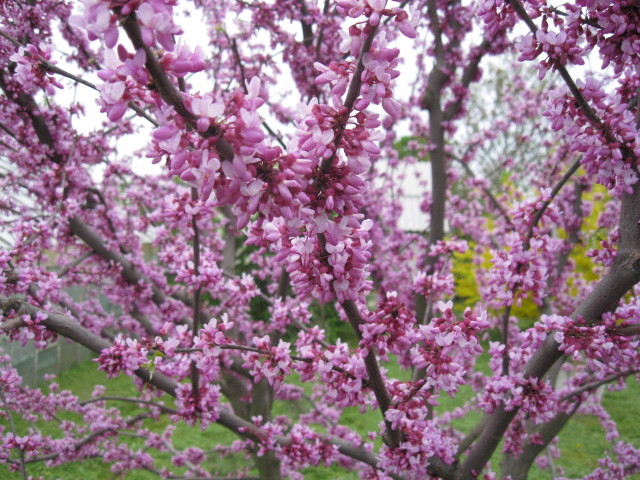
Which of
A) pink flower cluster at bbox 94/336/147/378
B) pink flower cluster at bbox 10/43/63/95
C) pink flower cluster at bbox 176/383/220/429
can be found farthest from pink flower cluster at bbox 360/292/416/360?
pink flower cluster at bbox 10/43/63/95

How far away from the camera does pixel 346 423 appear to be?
7.62m

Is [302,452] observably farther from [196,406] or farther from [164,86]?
[164,86]

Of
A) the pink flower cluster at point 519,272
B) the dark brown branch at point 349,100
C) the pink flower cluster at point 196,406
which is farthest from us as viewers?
the pink flower cluster at point 196,406

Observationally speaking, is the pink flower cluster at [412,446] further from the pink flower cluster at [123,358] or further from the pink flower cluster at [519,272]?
the pink flower cluster at [123,358]

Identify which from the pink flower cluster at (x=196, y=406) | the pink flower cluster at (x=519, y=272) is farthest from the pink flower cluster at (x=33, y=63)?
the pink flower cluster at (x=519, y=272)

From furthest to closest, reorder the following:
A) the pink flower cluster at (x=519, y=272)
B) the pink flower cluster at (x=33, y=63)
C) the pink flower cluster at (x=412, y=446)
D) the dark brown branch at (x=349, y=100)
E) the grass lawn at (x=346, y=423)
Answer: the grass lawn at (x=346, y=423), the pink flower cluster at (x=519, y=272), the pink flower cluster at (x=412, y=446), the pink flower cluster at (x=33, y=63), the dark brown branch at (x=349, y=100)

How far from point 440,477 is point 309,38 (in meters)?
3.70

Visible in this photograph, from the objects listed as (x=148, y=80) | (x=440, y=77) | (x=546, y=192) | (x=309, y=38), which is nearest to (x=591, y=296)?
(x=546, y=192)

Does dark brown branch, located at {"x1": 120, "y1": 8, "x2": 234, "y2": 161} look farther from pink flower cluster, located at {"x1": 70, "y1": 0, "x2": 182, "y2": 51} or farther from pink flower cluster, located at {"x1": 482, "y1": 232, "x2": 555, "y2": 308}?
pink flower cluster, located at {"x1": 482, "y1": 232, "x2": 555, "y2": 308}

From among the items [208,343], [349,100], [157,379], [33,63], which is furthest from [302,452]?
[33,63]

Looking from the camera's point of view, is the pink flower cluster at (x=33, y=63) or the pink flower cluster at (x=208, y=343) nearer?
the pink flower cluster at (x=33, y=63)

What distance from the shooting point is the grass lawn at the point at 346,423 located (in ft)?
14.7

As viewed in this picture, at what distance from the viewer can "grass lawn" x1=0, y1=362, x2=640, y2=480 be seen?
4488 mm

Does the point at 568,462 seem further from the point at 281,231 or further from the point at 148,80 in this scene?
the point at 148,80
